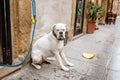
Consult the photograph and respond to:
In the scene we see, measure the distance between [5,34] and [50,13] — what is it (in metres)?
1.54

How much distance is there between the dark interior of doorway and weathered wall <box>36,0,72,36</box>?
2.94 ft

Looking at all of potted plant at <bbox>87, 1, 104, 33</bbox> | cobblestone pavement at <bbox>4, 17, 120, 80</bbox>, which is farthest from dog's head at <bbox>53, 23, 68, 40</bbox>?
potted plant at <bbox>87, 1, 104, 33</bbox>

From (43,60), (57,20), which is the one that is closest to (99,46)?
(57,20)

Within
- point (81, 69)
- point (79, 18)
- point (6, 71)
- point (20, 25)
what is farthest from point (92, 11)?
point (6, 71)

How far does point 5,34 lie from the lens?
3.02 metres

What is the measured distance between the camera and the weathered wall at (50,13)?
12.8ft

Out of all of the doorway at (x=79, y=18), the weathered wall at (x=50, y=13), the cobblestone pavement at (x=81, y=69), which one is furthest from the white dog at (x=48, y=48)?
the doorway at (x=79, y=18)

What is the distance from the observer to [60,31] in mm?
Answer: 3109

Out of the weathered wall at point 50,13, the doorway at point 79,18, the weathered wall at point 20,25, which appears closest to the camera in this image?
the weathered wall at point 20,25

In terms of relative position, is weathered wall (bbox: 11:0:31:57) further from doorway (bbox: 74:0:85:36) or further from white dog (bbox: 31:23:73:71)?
doorway (bbox: 74:0:85:36)

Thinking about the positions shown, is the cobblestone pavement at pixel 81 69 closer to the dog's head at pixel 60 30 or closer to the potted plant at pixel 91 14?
the dog's head at pixel 60 30

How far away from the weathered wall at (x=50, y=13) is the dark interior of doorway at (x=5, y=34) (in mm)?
896

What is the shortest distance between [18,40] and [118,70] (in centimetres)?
204

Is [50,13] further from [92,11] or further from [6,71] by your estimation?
[92,11]
